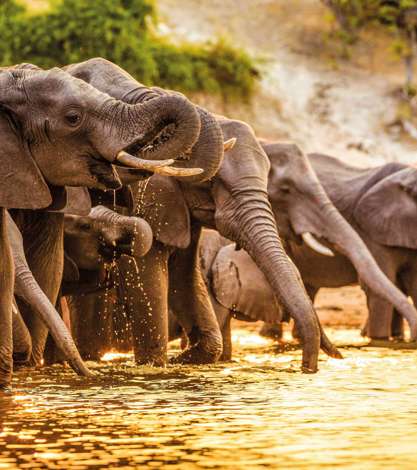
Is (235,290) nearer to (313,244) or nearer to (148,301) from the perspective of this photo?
(313,244)

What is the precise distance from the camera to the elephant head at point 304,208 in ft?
34.8

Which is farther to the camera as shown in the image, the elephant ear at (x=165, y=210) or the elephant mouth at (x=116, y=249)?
the elephant ear at (x=165, y=210)

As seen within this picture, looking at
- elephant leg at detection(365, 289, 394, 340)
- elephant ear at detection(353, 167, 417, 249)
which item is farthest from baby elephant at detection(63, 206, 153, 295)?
elephant ear at detection(353, 167, 417, 249)

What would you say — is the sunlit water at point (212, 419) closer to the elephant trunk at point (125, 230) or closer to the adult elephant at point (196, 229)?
the adult elephant at point (196, 229)

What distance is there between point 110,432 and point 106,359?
4552mm

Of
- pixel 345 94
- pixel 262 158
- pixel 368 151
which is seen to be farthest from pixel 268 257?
pixel 345 94

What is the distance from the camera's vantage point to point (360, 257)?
430 inches

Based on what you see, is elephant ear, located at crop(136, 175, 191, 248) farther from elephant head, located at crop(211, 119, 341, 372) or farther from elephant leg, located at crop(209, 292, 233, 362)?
elephant leg, located at crop(209, 292, 233, 362)

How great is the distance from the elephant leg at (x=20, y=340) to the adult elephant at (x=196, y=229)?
1.47m

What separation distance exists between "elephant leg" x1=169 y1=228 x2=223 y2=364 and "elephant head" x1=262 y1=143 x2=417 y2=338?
1229 mm

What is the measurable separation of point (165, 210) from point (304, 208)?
6.21 ft

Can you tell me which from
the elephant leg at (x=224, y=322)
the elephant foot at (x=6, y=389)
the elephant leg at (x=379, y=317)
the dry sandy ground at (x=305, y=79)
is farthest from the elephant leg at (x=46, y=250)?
the dry sandy ground at (x=305, y=79)

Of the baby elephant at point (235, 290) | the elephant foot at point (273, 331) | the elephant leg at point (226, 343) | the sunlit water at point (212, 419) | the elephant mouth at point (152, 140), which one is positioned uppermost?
the elephant mouth at point (152, 140)

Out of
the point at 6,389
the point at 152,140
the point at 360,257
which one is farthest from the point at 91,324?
the point at 152,140
